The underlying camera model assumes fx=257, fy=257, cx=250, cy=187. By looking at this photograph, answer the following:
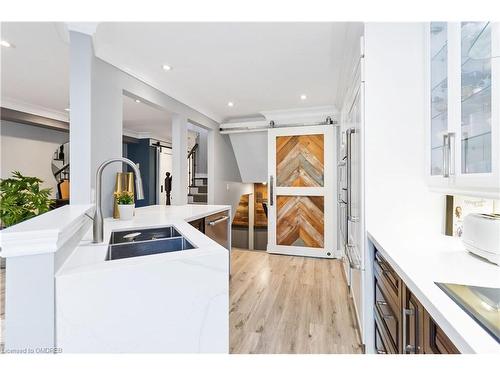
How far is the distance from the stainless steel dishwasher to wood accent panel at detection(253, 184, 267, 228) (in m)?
2.27

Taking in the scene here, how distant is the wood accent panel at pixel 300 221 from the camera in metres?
4.09

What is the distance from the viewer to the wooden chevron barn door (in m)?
4.00

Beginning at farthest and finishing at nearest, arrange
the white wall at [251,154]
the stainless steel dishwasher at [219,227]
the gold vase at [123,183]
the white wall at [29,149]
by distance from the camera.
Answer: the white wall at [251,154], the white wall at [29,149], the stainless steel dishwasher at [219,227], the gold vase at [123,183]

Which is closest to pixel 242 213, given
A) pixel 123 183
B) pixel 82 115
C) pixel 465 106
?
pixel 123 183

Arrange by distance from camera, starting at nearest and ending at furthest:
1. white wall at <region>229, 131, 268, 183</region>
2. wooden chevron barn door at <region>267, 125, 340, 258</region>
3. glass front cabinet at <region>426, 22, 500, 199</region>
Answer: glass front cabinet at <region>426, 22, 500, 199</region>, wooden chevron barn door at <region>267, 125, 340, 258</region>, white wall at <region>229, 131, 268, 183</region>

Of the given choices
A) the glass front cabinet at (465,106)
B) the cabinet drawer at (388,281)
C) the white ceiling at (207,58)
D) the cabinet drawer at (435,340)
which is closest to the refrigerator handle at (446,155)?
the glass front cabinet at (465,106)

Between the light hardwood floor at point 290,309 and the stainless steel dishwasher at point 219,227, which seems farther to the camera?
the stainless steel dishwasher at point 219,227

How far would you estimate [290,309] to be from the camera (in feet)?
7.96

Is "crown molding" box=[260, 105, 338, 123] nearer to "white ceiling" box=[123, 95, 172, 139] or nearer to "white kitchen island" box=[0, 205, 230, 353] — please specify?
"white ceiling" box=[123, 95, 172, 139]

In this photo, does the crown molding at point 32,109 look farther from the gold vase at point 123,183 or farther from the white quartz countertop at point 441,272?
the white quartz countertop at point 441,272

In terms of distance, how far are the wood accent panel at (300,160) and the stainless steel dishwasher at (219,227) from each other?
4.72ft

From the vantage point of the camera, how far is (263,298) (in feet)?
8.70

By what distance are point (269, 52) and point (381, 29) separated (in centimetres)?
95

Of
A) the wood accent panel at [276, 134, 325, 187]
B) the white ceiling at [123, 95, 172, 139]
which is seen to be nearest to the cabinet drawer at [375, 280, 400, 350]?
the wood accent panel at [276, 134, 325, 187]
